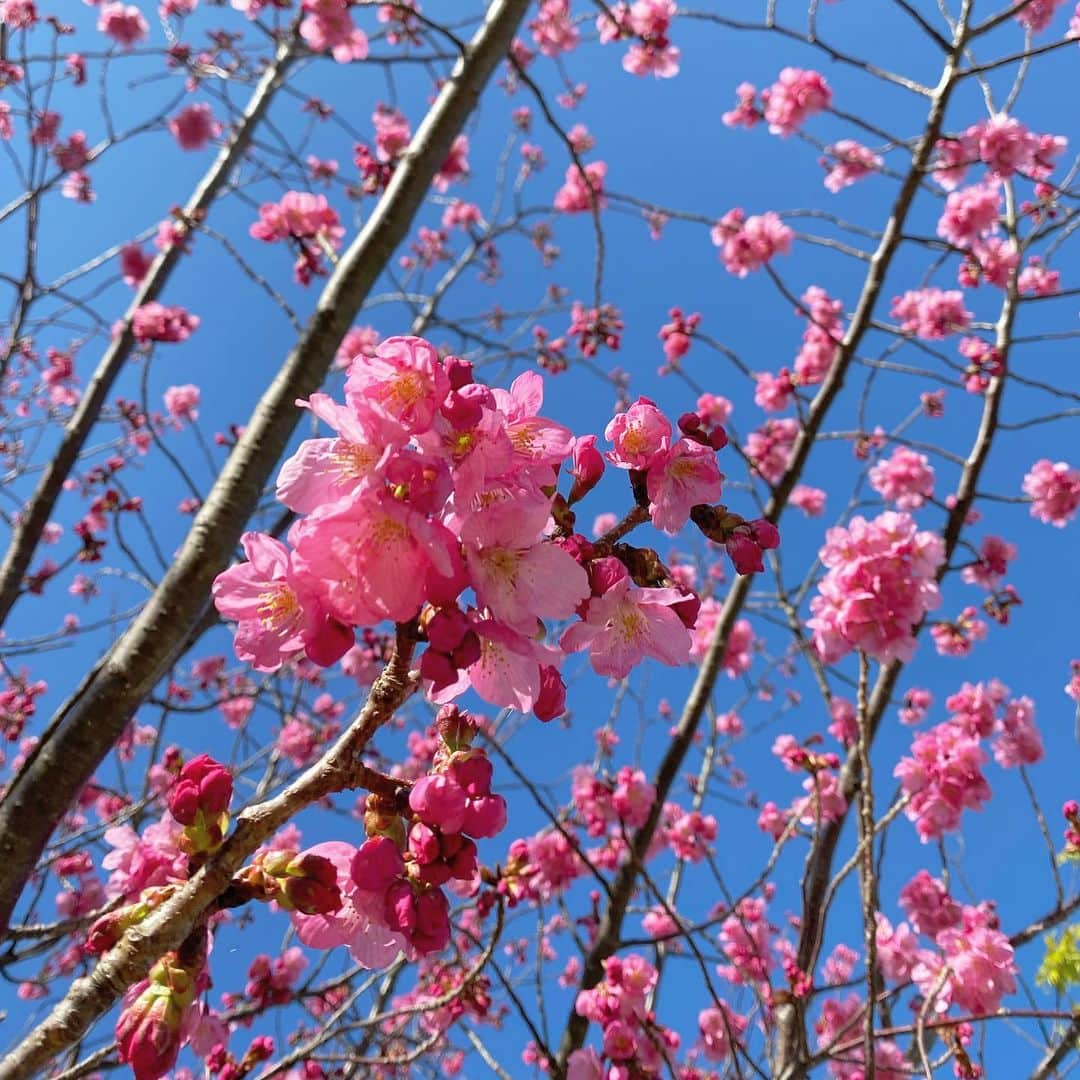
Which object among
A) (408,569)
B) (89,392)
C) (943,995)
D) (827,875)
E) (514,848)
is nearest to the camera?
(408,569)

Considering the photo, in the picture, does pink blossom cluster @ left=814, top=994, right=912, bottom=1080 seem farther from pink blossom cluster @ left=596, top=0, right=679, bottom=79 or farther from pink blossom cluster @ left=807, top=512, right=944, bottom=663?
pink blossom cluster @ left=596, top=0, right=679, bottom=79

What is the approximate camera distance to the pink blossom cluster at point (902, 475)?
580cm

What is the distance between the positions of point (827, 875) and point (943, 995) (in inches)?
24.4

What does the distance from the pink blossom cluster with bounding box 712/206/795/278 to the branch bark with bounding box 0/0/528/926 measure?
94.8 inches

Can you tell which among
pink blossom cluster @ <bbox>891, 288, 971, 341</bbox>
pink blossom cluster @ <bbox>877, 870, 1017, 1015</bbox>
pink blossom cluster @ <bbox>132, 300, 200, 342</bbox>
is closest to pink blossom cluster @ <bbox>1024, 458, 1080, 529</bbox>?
pink blossom cluster @ <bbox>891, 288, 971, 341</bbox>

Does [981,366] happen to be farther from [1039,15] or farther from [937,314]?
[1039,15]

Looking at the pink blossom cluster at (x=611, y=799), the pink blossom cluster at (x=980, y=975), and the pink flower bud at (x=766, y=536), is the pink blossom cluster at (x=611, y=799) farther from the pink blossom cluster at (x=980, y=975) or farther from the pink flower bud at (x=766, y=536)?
the pink flower bud at (x=766, y=536)

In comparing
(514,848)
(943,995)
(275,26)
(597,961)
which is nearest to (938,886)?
(943,995)

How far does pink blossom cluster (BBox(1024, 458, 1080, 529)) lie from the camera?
493cm

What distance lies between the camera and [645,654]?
3.90 feet

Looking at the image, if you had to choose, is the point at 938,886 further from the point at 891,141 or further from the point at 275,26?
the point at 275,26

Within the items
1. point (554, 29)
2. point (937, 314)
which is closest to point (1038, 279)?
point (937, 314)

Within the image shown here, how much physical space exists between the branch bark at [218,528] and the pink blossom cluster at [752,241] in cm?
241

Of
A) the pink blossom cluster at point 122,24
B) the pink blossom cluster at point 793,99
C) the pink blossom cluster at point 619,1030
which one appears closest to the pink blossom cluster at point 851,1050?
the pink blossom cluster at point 619,1030
